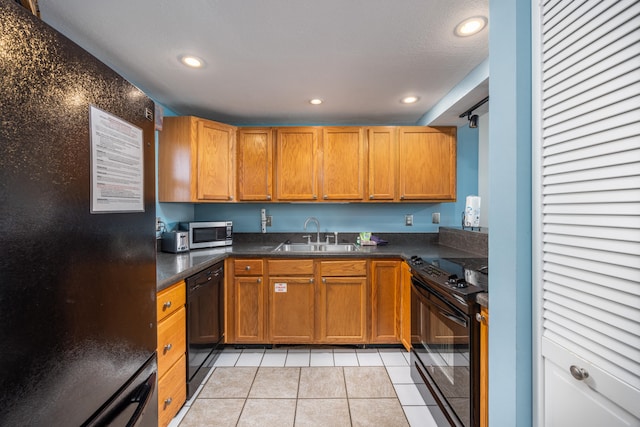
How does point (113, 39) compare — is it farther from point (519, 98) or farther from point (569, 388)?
point (569, 388)

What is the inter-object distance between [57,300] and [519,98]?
52.6 inches

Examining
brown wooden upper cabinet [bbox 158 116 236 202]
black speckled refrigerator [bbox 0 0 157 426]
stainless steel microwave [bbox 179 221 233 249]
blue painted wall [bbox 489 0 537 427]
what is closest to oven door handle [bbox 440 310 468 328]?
blue painted wall [bbox 489 0 537 427]

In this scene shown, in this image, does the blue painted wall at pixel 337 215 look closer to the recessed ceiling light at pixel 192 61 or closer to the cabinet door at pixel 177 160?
the cabinet door at pixel 177 160

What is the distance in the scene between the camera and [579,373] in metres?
0.71

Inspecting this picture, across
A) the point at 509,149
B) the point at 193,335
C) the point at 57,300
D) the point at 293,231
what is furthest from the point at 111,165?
the point at 293,231

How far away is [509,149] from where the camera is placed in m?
0.92

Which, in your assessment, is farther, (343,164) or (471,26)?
(343,164)

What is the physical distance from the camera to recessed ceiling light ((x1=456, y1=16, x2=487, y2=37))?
1.47 metres

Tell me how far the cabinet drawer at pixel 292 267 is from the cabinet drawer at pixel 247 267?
11cm

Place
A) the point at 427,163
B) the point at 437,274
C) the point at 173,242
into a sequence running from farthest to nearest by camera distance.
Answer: the point at 427,163 < the point at 173,242 < the point at 437,274

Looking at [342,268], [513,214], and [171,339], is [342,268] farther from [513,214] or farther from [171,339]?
[513,214]

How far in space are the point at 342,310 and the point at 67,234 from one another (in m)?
2.25

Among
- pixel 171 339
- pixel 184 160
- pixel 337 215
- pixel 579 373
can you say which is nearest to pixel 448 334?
pixel 579 373

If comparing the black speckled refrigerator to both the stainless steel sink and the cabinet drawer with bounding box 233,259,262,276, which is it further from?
the stainless steel sink
